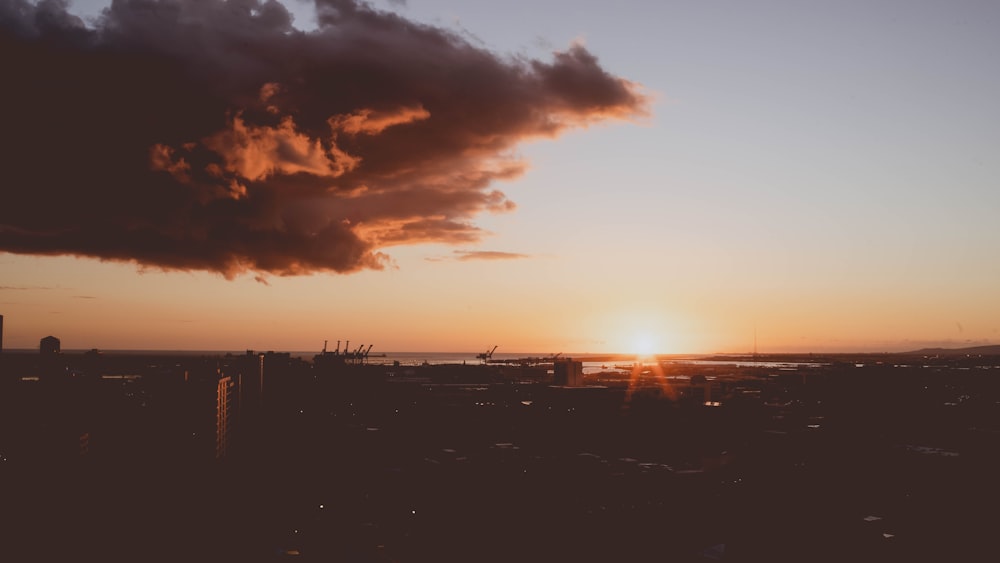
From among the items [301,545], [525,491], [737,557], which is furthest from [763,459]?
[301,545]

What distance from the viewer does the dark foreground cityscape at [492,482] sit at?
55.5 metres

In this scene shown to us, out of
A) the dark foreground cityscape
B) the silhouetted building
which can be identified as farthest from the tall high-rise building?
the silhouetted building

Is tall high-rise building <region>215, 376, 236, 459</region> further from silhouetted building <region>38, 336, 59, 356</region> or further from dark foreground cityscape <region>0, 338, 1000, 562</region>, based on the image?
silhouetted building <region>38, 336, 59, 356</region>

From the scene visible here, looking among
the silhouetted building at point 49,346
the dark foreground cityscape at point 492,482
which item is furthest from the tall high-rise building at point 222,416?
the silhouetted building at point 49,346

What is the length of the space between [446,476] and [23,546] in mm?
47275

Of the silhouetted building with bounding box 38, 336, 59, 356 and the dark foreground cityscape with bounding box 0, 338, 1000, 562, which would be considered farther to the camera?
the silhouetted building with bounding box 38, 336, 59, 356

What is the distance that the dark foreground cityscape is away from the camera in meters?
55.5

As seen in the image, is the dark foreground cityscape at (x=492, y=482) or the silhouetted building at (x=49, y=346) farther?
the silhouetted building at (x=49, y=346)

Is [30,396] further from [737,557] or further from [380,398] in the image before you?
[737,557]

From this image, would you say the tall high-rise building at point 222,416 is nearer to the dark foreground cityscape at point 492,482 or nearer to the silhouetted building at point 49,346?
the dark foreground cityscape at point 492,482

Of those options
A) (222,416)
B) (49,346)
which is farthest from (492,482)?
(49,346)

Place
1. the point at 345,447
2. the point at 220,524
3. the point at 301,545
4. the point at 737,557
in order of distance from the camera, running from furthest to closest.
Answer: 1. the point at 345,447
2. the point at 220,524
3. the point at 301,545
4. the point at 737,557

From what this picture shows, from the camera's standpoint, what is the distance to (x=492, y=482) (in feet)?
255

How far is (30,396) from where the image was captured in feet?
388
